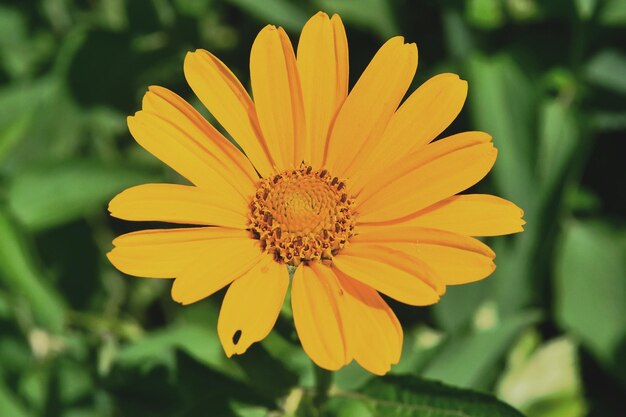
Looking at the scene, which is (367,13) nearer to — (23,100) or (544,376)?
(23,100)

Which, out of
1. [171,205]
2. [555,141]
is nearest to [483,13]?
[555,141]

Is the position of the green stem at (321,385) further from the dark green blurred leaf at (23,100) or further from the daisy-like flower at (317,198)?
the dark green blurred leaf at (23,100)

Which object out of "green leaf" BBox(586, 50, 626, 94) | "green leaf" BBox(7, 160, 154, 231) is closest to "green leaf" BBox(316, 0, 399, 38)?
"green leaf" BBox(586, 50, 626, 94)

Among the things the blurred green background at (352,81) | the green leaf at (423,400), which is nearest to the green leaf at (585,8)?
the blurred green background at (352,81)

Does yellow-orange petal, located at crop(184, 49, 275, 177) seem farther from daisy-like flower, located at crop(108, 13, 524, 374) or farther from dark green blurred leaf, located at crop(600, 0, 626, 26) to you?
dark green blurred leaf, located at crop(600, 0, 626, 26)

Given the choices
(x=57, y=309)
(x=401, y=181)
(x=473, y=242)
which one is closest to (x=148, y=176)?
(x=57, y=309)
